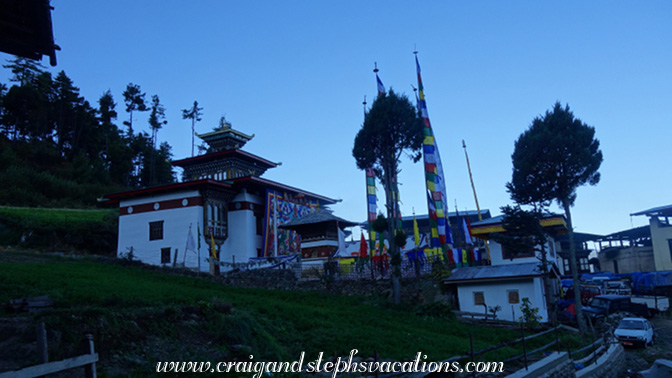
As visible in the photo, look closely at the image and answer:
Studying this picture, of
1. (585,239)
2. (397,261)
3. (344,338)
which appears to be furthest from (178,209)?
(585,239)

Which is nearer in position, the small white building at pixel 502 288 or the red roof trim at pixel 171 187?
the small white building at pixel 502 288

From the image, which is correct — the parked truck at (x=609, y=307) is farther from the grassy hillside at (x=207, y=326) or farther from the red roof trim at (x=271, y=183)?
the red roof trim at (x=271, y=183)

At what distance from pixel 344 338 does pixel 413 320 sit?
6406mm

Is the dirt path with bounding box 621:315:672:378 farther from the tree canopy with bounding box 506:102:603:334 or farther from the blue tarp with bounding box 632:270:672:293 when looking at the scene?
the blue tarp with bounding box 632:270:672:293

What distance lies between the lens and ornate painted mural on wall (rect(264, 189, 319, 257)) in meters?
37.2

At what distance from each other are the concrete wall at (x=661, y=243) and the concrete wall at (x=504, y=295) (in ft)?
98.6

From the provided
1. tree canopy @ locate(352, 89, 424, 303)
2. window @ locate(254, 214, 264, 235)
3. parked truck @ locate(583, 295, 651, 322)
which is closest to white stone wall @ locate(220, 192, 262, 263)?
window @ locate(254, 214, 264, 235)

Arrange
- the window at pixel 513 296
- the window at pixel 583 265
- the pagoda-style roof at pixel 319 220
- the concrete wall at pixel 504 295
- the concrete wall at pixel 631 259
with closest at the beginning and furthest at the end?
1. the concrete wall at pixel 504 295
2. the window at pixel 513 296
3. the pagoda-style roof at pixel 319 220
4. the concrete wall at pixel 631 259
5. the window at pixel 583 265

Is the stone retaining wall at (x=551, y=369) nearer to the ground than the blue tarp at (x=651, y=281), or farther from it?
nearer to the ground

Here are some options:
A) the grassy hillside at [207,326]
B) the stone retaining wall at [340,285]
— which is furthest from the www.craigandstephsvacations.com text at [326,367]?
the stone retaining wall at [340,285]

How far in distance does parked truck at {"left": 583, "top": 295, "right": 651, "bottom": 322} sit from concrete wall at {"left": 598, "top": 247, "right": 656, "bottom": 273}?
24457mm

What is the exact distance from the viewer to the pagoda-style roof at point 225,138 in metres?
45.2

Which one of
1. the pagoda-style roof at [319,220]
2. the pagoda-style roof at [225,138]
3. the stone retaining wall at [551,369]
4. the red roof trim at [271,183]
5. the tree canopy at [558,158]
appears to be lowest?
the stone retaining wall at [551,369]

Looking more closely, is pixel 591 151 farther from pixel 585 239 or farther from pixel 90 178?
pixel 90 178
